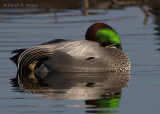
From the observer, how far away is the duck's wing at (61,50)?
37.3 feet

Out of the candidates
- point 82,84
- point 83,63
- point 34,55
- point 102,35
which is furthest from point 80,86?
point 102,35

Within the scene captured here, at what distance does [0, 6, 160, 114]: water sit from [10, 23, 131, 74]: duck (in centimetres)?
23

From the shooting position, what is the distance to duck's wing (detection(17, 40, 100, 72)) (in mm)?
11375

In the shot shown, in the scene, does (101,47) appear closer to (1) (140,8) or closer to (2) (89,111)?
(2) (89,111)

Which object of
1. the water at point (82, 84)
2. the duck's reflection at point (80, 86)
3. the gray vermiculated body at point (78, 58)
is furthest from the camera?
the gray vermiculated body at point (78, 58)

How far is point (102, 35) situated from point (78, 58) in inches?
25.8

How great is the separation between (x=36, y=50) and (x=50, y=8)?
11.1 metres

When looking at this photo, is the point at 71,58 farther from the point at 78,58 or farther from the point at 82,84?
the point at 82,84

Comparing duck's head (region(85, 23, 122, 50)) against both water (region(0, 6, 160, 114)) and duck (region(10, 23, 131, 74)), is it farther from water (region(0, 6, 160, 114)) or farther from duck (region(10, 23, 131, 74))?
water (region(0, 6, 160, 114))

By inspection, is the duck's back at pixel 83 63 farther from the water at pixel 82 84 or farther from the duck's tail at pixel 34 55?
the water at pixel 82 84

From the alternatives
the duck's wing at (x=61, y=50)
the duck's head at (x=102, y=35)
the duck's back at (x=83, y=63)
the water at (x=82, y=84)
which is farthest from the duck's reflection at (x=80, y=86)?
the duck's head at (x=102, y=35)

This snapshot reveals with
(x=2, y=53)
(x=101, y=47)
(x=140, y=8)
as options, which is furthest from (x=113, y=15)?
(x=101, y=47)

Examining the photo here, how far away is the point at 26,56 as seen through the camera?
37.4 feet

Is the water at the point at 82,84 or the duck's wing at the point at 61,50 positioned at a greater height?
the duck's wing at the point at 61,50
